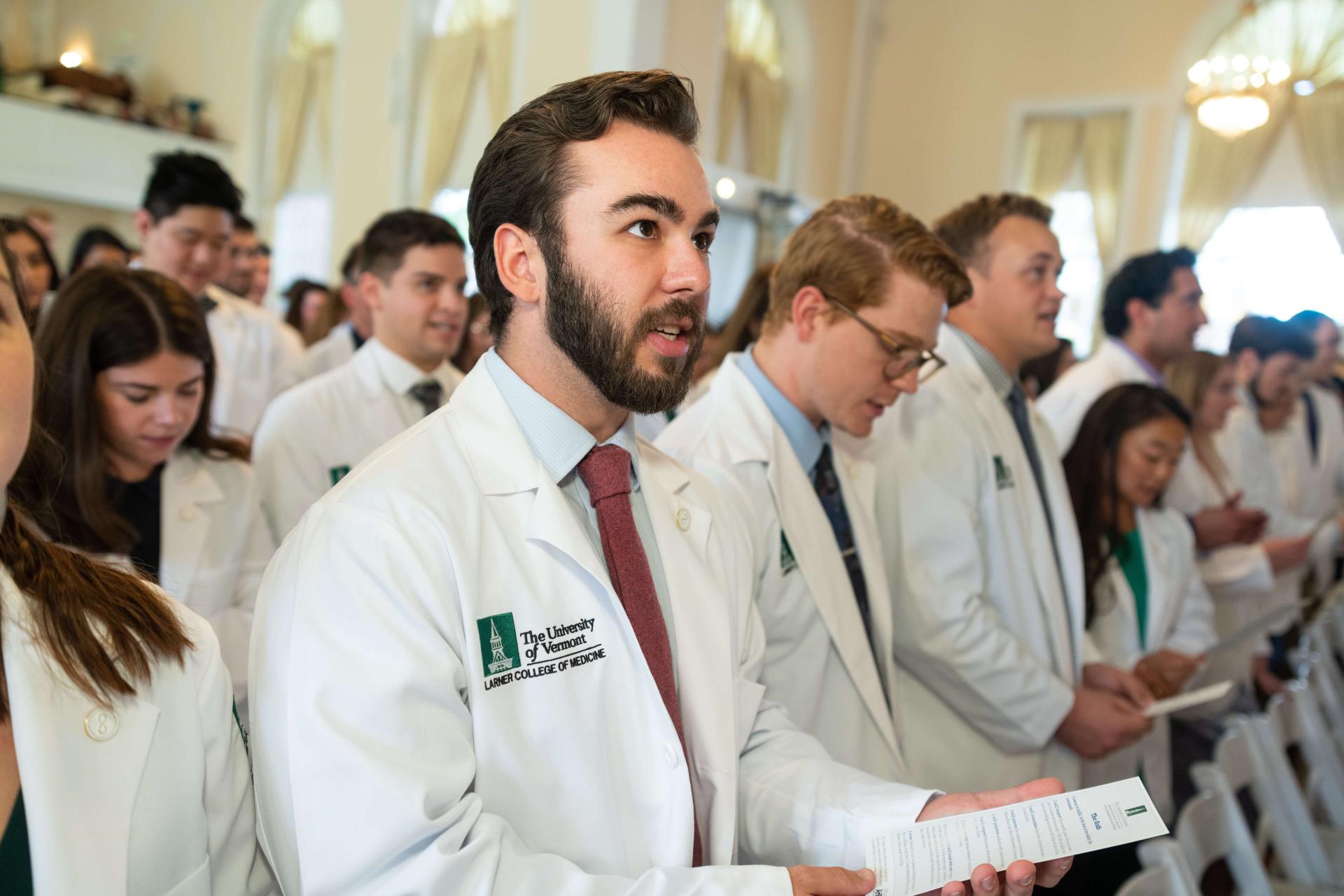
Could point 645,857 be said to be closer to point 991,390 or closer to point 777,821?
point 777,821

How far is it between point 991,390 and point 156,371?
181 centimetres

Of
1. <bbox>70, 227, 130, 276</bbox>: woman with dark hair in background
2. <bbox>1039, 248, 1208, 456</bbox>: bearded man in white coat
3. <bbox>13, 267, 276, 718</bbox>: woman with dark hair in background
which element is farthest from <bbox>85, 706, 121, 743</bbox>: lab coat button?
<bbox>70, 227, 130, 276</bbox>: woman with dark hair in background

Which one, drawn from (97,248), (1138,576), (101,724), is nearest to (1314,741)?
(1138,576)

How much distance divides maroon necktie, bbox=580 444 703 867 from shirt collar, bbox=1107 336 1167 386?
304cm

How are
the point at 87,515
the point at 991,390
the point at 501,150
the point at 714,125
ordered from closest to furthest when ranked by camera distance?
the point at 501,150
the point at 87,515
the point at 991,390
the point at 714,125

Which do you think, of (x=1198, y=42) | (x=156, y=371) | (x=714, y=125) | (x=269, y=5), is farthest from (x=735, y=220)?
(x=156, y=371)

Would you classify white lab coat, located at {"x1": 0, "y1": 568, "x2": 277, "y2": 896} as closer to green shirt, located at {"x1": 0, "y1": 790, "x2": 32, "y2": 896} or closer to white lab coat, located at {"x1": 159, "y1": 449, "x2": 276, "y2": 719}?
green shirt, located at {"x1": 0, "y1": 790, "x2": 32, "y2": 896}

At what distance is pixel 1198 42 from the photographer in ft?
28.2

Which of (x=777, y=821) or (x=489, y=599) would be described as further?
(x=777, y=821)

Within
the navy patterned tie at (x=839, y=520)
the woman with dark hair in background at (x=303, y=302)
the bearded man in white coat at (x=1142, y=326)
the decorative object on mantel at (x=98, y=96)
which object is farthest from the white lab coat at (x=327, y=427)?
the decorative object on mantel at (x=98, y=96)

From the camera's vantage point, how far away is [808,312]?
2.09 m

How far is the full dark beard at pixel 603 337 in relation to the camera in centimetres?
129

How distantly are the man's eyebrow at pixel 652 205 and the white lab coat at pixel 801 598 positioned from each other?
25.1 inches

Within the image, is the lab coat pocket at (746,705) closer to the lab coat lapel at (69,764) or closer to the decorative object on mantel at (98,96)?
the lab coat lapel at (69,764)
